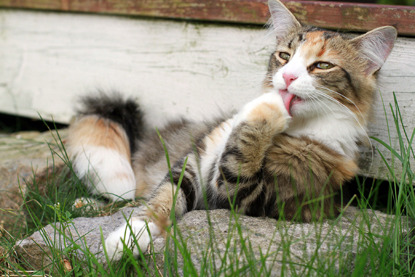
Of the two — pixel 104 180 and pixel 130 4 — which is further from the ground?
pixel 130 4

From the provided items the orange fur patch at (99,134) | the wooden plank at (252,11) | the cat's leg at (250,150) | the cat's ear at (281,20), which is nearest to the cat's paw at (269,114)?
the cat's leg at (250,150)

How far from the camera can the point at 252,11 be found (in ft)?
9.41

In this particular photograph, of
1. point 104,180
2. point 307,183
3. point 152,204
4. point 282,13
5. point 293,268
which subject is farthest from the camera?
point 104,180

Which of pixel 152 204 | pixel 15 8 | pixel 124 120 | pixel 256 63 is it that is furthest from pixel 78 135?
pixel 15 8

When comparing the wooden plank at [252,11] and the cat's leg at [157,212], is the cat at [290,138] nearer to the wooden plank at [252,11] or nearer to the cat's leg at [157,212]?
the cat's leg at [157,212]

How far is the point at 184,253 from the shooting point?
1.60 metres

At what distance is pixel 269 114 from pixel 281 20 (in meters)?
0.70

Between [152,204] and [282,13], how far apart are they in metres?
1.18

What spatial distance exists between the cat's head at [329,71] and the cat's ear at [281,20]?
145 millimetres

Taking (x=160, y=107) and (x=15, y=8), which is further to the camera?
(x=15, y=8)

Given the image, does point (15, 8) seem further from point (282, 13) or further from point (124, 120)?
point (282, 13)

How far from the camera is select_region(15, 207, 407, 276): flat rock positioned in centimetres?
160

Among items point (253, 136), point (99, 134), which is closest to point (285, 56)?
point (253, 136)

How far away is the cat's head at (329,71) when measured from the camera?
6.91 feet
